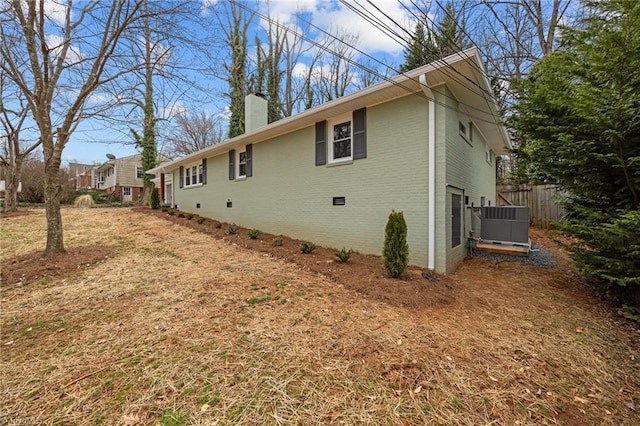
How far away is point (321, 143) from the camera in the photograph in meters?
7.85

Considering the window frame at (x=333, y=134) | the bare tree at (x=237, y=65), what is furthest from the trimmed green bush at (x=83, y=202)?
the window frame at (x=333, y=134)

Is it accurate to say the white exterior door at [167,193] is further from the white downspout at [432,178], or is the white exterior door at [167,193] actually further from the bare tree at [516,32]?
the bare tree at [516,32]

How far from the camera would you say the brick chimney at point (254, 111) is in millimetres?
11422

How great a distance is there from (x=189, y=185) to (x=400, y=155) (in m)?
12.5

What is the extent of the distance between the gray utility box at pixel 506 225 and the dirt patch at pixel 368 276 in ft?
9.48

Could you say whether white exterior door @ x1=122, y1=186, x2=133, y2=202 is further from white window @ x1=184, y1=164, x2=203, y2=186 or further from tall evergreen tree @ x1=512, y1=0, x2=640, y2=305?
tall evergreen tree @ x1=512, y1=0, x2=640, y2=305

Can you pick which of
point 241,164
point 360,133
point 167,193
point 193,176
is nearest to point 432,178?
point 360,133

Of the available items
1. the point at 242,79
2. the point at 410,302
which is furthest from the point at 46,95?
the point at 242,79

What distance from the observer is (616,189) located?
14.7 ft

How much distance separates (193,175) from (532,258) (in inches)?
585

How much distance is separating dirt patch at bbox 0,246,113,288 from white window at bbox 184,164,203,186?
756 centimetres

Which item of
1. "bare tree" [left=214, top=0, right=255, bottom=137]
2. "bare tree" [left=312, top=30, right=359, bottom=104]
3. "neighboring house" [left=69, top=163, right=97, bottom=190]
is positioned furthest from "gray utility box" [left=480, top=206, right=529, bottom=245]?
"neighboring house" [left=69, top=163, right=97, bottom=190]

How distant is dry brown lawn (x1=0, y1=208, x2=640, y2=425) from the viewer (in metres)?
2.22

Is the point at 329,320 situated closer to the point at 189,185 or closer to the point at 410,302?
the point at 410,302
